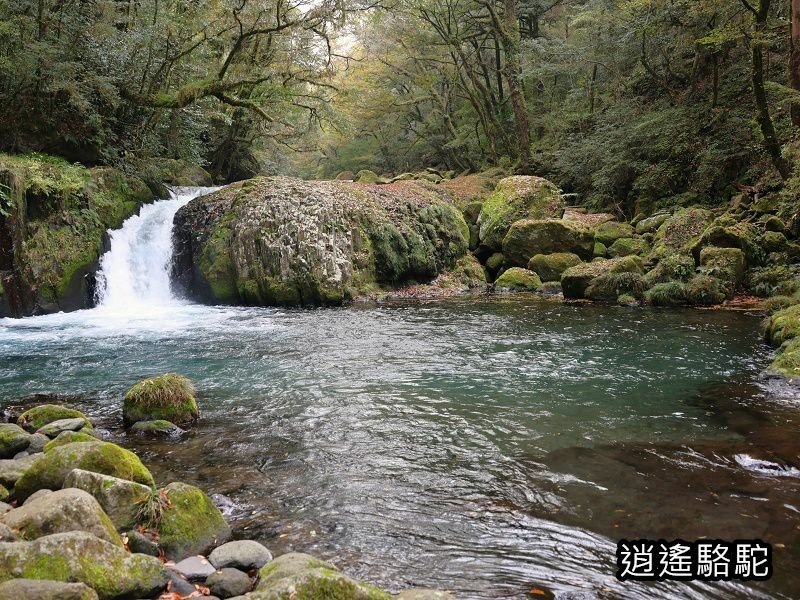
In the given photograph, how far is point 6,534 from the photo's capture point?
10.4 ft

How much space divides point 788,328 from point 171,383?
9.25m

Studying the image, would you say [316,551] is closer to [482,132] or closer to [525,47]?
[525,47]

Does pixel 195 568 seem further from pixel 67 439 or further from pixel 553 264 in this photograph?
pixel 553 264

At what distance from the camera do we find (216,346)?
1057 centimetres

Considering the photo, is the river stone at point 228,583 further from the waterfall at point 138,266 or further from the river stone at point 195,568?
the waterfall at point 138,266

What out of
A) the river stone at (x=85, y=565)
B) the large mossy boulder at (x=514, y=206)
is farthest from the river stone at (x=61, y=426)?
the large mossy boulder at (x=514, y=206)

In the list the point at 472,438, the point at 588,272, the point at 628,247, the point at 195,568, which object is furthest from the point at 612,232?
the point at 195,568

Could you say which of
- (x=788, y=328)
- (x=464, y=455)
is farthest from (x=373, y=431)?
(x=788, y=328)

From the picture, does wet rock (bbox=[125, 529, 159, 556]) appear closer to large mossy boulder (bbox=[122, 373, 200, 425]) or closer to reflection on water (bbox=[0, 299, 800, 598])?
reflection on water (bbox=[0, 299, 800, 598])

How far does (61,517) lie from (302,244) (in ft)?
42.6

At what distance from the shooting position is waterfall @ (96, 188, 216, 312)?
15.3 m

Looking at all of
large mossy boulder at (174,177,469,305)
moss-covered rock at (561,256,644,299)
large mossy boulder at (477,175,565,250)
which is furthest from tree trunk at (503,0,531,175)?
moss-covered rock at (561,256,644,299)

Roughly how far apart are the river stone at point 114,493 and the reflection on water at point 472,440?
81 centimetres

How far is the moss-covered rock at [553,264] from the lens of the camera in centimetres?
1794
